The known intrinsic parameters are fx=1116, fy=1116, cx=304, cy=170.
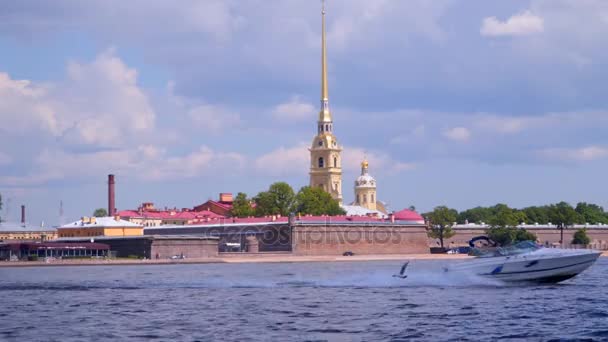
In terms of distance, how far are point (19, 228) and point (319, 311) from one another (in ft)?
377

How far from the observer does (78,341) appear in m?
29.5

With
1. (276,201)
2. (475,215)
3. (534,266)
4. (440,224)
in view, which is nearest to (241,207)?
(276,201)

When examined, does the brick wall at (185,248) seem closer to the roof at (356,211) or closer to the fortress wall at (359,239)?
the fortress wall at (359,239)

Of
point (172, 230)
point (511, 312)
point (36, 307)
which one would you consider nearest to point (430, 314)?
point (511, 312)

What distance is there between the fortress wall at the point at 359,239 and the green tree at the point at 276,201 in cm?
2373

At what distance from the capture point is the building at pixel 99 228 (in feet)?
409

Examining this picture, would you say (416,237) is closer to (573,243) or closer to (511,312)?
(573,243)

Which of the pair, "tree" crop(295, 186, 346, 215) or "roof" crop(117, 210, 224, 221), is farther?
"roof" crop(117, 210, 224, 221)

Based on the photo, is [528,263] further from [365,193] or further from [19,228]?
[365,193]

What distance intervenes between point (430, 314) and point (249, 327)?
598 cm

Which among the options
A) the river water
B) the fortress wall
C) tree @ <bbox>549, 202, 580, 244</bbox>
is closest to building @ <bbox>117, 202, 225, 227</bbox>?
the fortress wall

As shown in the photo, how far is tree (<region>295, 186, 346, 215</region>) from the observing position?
149m

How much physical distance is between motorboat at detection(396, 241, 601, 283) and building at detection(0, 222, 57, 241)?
102409 mm

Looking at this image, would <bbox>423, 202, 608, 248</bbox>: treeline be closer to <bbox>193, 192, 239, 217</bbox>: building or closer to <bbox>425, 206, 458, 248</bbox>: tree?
<bbox>425, 206, 458, 248</bbox>: tree
